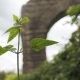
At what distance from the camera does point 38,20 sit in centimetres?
1167

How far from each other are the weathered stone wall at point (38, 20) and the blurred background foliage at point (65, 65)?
2530mm

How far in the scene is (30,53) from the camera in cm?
1120

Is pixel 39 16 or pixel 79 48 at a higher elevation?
pixel 39 16

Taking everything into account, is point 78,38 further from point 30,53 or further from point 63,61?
point 30,53

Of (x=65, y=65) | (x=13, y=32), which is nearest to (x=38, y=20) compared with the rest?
(x=65, y=65)

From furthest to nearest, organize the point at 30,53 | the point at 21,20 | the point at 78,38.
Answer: the point at 30,53 < the point at 78,38 < the point at 21,20

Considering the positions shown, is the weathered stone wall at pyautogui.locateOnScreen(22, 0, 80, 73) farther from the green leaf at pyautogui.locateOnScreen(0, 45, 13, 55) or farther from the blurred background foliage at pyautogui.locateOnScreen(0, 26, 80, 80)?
the green leaf at pyautogui.locateOnScreen(0, 45, 13, 55)

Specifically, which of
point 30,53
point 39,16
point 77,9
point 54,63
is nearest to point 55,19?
point 39,16

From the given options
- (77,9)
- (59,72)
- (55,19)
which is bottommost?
(59,72)

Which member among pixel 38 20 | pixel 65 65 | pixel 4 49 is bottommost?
pixel 65 65

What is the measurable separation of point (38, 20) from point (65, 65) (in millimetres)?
4364

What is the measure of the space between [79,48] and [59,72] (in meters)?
0.60

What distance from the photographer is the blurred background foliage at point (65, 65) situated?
23.1ft

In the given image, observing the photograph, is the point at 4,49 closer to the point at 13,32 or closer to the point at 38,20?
the point at 13,32
